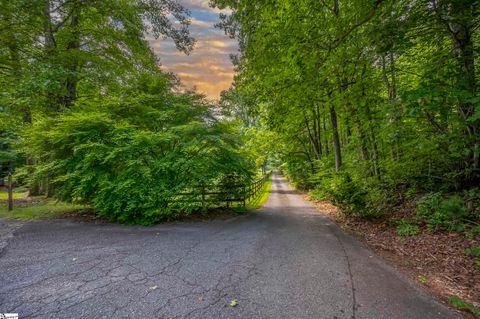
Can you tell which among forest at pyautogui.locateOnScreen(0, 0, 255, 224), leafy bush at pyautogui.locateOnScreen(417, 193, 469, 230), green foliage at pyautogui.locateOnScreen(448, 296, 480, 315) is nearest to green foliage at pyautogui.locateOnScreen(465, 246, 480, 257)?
leafy bush at pyautogui.locateOnScreen(417, 193, 469, 230)

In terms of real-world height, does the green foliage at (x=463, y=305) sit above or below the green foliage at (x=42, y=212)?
below

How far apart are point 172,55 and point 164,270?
10768 millimetres

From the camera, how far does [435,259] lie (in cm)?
412

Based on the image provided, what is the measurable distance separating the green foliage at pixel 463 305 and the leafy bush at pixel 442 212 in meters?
2.73

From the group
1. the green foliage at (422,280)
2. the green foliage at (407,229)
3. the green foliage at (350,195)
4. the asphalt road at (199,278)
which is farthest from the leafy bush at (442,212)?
the green foliage at (422,280)

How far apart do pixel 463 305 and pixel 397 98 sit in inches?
167

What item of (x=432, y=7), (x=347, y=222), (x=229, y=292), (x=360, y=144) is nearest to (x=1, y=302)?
(x=229, y=292)

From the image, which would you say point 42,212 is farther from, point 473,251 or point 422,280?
point 473,251

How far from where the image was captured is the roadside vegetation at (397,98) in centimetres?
448

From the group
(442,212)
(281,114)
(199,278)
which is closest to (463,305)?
(442,212)

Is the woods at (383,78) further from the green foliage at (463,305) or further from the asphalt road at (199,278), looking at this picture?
the asphalt road at (199,278)

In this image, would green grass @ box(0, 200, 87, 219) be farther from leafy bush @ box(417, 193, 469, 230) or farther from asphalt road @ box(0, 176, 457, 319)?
leafy bush @ box(417, 193, 469, 230)

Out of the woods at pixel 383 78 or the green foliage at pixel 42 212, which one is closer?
the woods at pixel 383 78

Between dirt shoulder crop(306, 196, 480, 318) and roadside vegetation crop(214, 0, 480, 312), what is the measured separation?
1.0 inches
